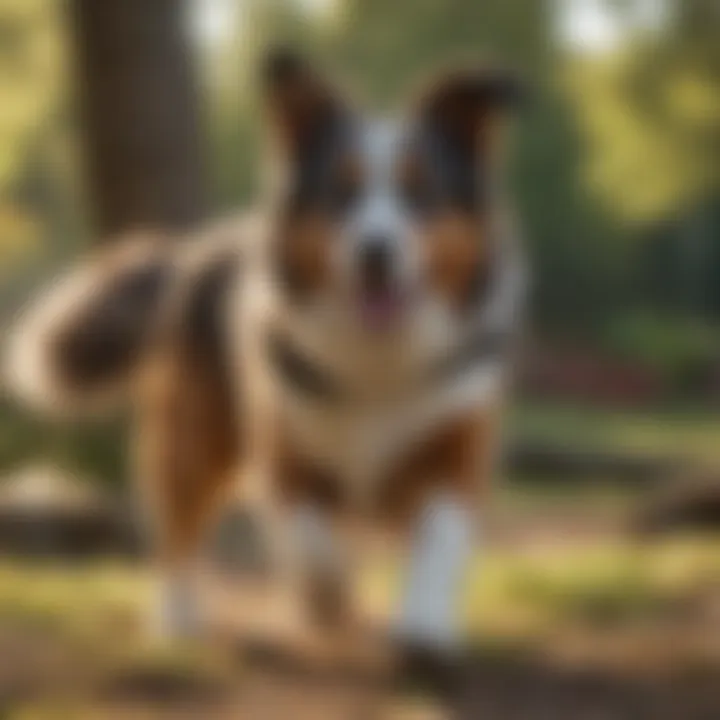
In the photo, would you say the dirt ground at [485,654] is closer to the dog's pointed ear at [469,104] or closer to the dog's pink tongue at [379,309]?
the dog's pink tongue at [379,309]

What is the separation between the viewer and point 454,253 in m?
1.07

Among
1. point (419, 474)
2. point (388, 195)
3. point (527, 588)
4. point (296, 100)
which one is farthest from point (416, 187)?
point (527, 588)

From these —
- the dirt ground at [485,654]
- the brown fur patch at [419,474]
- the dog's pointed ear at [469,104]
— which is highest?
the dog's pointed ear at [469,104]

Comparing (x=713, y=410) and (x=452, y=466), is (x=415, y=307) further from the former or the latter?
(x=713, y=410)

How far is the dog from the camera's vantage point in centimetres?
108

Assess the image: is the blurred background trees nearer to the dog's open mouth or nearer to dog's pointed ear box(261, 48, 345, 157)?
dog's pointed ear box(261, 48, 345, 157)

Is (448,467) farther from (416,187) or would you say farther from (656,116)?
(656,116)

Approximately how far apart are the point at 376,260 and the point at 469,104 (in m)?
0.15

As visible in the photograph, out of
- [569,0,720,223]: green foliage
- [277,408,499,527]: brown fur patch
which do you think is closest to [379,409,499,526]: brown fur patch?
[277,408,499,527]: brown fur patch

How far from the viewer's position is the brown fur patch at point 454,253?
42.1 inches

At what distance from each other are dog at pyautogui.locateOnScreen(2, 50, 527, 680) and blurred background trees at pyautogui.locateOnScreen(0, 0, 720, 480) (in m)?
0.03

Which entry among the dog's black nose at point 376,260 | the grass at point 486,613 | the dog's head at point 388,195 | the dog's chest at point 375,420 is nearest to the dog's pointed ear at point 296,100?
the dog's head at point 388,195

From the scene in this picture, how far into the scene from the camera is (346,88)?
110 cm

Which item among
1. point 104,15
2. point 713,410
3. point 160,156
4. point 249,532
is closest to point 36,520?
point 249,532
